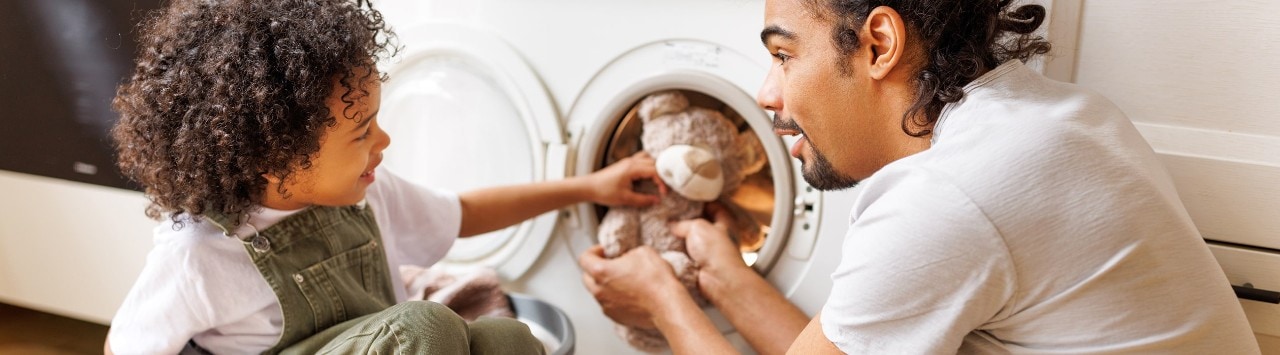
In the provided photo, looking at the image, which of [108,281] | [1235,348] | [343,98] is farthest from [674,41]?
[108,281]

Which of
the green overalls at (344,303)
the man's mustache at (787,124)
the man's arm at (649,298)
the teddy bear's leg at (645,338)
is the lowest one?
the teddy bear's leg at (645,338)

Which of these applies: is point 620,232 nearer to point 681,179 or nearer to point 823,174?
point 681,179

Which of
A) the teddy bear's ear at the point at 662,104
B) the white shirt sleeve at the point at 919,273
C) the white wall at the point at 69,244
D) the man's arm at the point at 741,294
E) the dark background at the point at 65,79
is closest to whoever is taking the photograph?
the white shirt sleeve at the point at 919,273

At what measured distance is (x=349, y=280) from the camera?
1.18m

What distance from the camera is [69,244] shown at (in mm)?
1786

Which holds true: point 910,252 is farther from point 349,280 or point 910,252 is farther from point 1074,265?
point 349,280

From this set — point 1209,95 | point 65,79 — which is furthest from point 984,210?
point 65,79

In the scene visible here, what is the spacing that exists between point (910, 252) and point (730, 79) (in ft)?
1.74

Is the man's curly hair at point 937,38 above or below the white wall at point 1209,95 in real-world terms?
above

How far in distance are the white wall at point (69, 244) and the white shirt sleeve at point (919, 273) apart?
1314mm

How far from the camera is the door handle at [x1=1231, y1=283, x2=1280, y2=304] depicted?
1058 millimetres

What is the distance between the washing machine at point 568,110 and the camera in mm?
1266

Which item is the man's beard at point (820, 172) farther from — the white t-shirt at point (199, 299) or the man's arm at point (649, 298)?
the white t-shirt at point (199, 299)

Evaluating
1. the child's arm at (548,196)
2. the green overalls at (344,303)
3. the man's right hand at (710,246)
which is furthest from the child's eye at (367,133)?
the man's right hand at (710,246)
